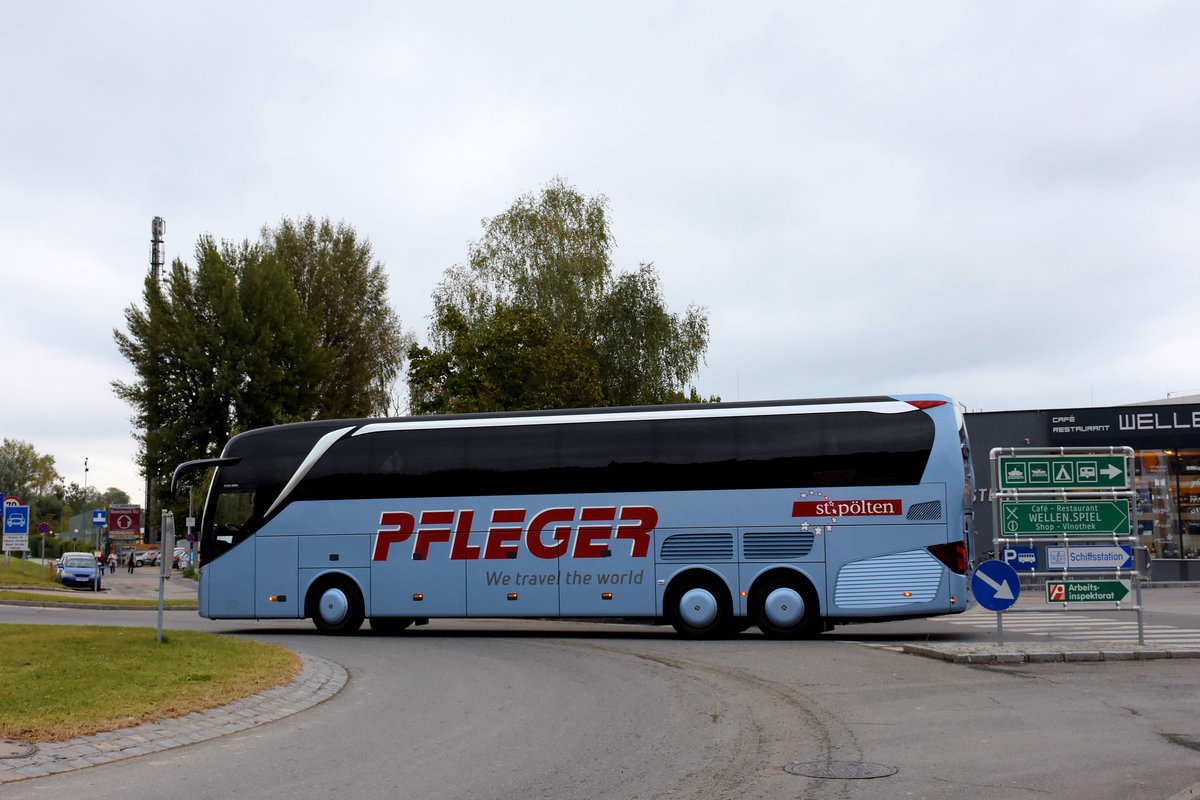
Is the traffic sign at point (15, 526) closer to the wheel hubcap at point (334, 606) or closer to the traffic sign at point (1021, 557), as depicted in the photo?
the wheel hubcap at point (334, 606)

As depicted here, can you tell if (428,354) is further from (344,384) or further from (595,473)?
(344,384)

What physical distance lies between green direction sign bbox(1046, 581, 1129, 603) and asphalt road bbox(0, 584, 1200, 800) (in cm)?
221

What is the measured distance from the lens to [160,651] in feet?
51.4

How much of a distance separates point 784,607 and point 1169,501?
26281mm

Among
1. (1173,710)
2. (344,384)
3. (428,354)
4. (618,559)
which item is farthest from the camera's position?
(344,384)

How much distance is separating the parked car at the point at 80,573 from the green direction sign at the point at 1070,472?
38634mm

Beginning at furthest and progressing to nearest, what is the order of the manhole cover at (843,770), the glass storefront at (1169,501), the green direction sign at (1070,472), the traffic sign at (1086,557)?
the glass storefront at (1169,501) < the green direction sign at (1070,472) < the traffic sign at (1086,557) < the manhole cover at (843,770)

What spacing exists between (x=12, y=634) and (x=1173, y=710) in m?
17.0

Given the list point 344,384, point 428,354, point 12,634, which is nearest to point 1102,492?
point 12,634

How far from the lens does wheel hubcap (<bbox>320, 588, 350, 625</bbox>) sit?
21.5 meters

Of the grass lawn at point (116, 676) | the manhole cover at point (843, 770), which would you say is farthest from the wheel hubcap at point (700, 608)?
the manhole cover at point (843, 770)

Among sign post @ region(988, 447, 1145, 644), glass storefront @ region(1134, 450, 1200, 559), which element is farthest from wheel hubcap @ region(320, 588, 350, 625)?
glass storefront @ region(1134, 450, 1200, 559)

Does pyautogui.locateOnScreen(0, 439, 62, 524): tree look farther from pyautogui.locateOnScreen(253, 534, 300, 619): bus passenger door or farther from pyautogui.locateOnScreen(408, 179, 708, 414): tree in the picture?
pyautogui.locateOnScreen(253, 534, 300, 619): bus passenger door

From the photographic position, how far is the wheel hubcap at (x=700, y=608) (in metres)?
19.9
